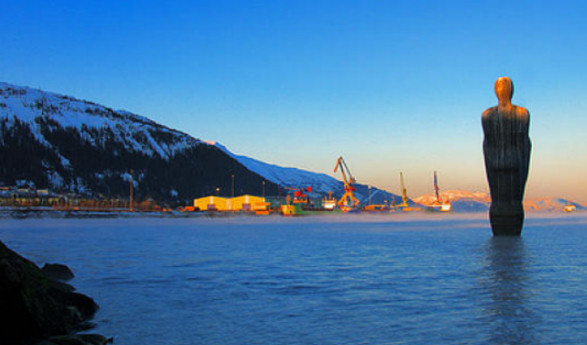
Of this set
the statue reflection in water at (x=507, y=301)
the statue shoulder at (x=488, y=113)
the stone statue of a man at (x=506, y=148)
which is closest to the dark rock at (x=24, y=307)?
the statue reflection in water at (x=507, y=301)

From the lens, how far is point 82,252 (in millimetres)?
35469

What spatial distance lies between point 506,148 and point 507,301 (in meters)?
25.5

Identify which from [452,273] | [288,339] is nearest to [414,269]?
[452,273]

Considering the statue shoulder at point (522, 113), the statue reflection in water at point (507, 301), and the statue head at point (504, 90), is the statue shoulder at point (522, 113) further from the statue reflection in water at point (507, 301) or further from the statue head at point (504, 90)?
the statue reflection in water at point (507, 301)

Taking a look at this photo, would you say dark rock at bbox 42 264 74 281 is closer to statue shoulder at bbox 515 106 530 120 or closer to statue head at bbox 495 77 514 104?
statue shoulder at bbox 515 106 530 120

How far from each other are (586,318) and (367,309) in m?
5.17

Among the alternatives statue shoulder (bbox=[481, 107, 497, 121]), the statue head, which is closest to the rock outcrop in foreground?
statue shoulder (bbox=[481, 107, 497, 121])

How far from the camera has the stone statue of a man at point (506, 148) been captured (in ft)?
127

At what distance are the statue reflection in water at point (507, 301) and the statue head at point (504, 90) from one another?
15.0 metres

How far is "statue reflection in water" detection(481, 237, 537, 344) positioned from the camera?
1149cm

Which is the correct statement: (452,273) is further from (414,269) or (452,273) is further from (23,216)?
(23,216)

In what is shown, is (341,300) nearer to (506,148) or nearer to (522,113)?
(506,148)

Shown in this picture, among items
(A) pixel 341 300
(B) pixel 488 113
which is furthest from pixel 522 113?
(A) pixel 341 300

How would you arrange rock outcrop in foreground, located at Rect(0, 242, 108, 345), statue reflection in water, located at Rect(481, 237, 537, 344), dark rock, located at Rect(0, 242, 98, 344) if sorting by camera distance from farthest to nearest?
statue reflection in water, located at Rect(481, 237, 537, 344), dark rock, located at Rect(0, 242, 98, 344), rock outcrop in foreground, located at Rect(0, 242, 108, 345)
